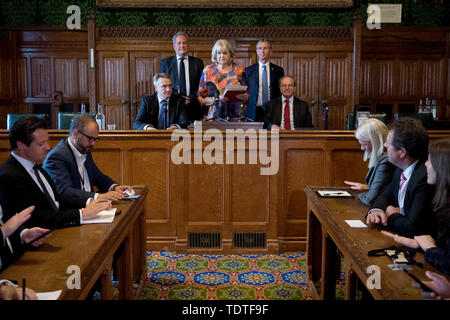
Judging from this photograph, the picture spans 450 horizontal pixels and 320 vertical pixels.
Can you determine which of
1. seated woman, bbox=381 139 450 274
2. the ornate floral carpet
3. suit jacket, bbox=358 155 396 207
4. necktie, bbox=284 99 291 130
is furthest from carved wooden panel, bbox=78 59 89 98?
seated woman, bbox=381 139 450 274

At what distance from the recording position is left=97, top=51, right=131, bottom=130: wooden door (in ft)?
23.8

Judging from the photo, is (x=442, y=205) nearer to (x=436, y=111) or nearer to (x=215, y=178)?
(x=215, y=178)

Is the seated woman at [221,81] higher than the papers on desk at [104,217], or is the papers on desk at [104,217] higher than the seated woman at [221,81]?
the seated woman at [221,81]

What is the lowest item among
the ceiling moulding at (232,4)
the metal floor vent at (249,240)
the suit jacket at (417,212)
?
the metal floor vent at (249,240)

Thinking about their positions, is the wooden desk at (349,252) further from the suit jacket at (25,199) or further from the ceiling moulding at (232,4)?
the ceiling moulding at (232,4)

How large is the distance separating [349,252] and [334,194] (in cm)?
107

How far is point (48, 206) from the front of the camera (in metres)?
2.48

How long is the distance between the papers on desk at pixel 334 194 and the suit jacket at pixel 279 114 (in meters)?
1.93

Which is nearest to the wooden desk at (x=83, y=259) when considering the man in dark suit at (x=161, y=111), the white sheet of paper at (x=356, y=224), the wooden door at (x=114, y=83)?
the white sheet of paper at (x=356, y=224)

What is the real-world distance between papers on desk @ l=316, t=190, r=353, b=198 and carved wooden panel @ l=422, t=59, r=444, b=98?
5200 mm

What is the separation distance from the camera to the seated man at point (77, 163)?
3.04 meters

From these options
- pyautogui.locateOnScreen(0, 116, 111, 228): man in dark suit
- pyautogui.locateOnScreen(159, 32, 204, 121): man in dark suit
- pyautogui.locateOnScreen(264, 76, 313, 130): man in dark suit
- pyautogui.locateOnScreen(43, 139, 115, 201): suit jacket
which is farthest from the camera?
pyautogui.locateOnScreen(159, 32, 204, 121): man in dark suit

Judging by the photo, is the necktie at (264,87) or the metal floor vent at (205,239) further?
the necktie at (264,87)

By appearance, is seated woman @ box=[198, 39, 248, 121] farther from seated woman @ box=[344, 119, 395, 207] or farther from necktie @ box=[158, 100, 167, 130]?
seated woman @ box=[344, 119, 395, 207]
